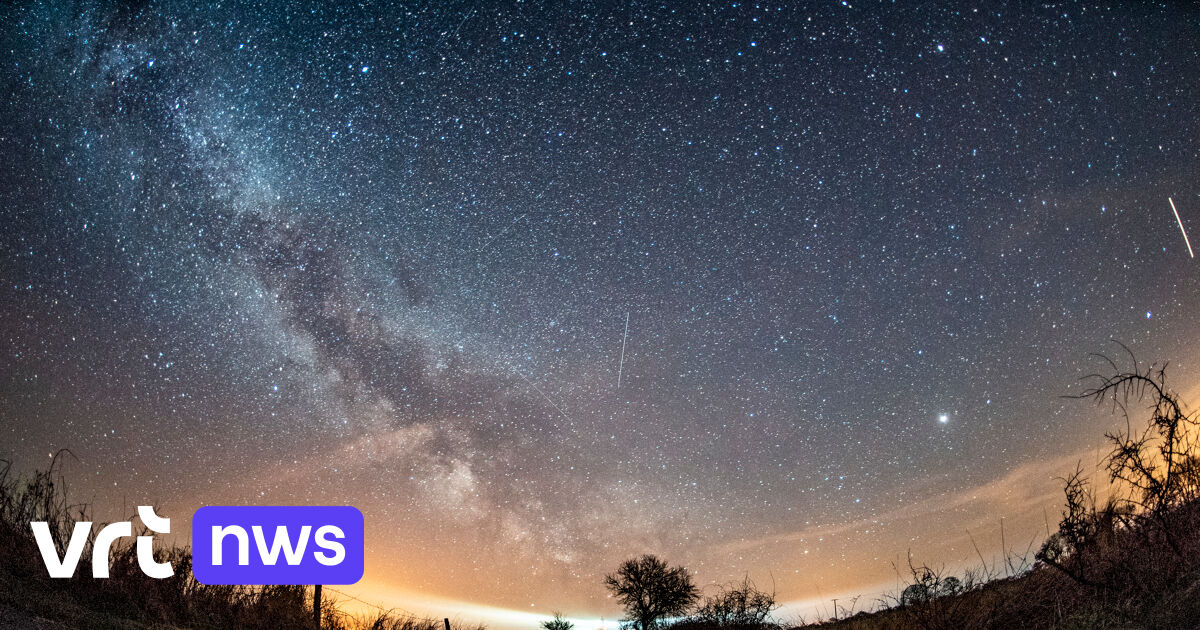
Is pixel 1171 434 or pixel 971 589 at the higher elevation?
pixel 1171 434

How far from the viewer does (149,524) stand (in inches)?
469

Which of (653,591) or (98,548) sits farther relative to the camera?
(653,591)

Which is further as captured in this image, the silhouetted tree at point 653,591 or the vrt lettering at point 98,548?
the silhouetted tree at point 653,591

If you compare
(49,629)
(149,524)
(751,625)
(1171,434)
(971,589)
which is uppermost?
(149,524)

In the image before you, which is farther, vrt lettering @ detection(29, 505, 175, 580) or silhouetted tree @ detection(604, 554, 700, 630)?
silhouetted tree @ detection(604, 554, 700, 630)

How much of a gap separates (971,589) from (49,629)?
36.8 feet

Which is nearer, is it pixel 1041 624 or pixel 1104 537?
pixel 1041 624

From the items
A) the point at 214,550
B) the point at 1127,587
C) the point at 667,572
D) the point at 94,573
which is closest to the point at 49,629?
the point at 94,573

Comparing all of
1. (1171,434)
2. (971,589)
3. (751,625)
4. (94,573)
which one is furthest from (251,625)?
(1171,434)

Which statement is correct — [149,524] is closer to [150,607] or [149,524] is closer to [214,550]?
[214,550]

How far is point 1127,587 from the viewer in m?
6.22

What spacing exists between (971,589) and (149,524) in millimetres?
13836

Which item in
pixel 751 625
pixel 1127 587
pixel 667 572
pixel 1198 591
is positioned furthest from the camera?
pixel 667 572

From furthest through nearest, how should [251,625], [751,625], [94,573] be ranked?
[751,625] → [251,625] → [94,573]
